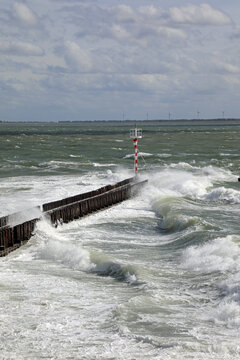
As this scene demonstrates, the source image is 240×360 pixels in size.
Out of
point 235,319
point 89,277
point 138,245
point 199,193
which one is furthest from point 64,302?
point 199,193

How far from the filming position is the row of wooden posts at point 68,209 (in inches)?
672

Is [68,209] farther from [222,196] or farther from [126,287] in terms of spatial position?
[222,196]

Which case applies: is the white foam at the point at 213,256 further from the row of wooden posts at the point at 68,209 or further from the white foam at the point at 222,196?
the white foam at the point at 222,196

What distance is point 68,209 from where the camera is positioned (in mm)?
22281

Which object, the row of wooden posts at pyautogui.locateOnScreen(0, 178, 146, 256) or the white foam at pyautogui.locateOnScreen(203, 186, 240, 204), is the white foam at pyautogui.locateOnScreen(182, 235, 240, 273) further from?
the white foam at pyautogui.locateOnScreen(203, 186, 240, 204)

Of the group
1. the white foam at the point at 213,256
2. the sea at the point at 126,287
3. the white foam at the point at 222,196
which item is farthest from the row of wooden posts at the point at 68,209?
the white foam at the point at 213,256

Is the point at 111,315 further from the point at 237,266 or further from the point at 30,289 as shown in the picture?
the point at 237,266

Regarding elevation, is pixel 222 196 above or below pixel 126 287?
below

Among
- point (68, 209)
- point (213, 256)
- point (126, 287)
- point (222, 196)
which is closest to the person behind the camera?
point (126, 287)

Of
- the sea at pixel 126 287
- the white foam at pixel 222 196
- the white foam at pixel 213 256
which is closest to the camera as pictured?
the sea at pixel 126 287

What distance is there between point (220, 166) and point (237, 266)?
38622 mm

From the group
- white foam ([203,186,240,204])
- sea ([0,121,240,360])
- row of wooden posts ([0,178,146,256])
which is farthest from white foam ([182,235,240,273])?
white foam ([203,186,240,204])

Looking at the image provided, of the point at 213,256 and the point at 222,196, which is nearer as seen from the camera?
the point at 213,256

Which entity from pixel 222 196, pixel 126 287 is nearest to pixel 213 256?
pixel 126 287
